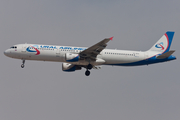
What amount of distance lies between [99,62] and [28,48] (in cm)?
1229

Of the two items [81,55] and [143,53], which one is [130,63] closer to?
[143,53]

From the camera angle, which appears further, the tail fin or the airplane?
the tail fin

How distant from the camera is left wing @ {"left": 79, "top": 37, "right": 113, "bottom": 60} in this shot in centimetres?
5094

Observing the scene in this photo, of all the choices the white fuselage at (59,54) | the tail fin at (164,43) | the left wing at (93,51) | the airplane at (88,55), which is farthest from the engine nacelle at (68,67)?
the tail fin at (164,43)

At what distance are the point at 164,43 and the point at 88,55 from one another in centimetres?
1563

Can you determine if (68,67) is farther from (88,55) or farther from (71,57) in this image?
(88,55)

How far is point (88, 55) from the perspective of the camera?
52.7 meters

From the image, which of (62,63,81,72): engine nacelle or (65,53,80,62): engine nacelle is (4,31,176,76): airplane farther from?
(62,63,81,72): engine nacelle

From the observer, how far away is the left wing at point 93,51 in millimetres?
50938

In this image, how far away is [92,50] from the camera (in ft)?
170

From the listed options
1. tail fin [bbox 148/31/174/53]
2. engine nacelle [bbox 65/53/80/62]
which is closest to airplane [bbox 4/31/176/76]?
engine nacelle [bbox 65/53/80/62]

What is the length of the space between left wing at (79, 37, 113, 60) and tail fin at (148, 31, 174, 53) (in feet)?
36.8

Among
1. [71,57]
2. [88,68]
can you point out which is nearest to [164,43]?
[88,68]

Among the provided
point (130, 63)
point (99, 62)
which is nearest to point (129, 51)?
point (130, 63)
